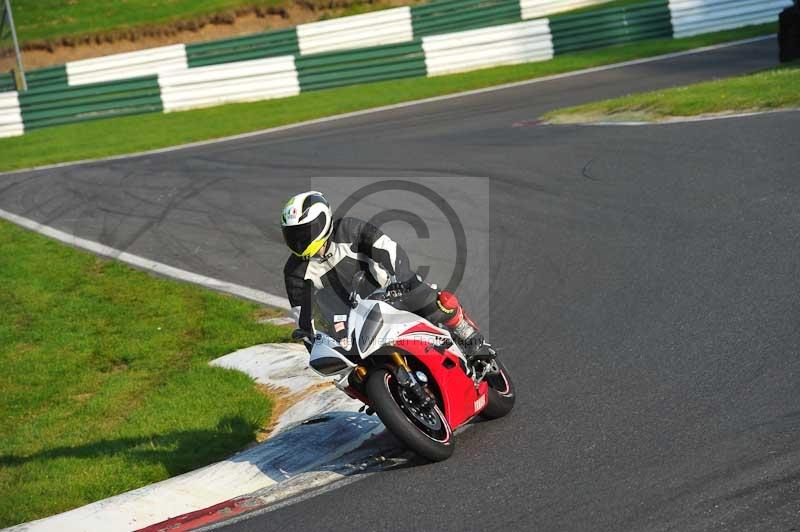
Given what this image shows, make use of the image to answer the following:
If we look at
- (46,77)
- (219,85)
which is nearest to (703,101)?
(219,85)

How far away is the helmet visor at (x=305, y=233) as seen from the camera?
639cm

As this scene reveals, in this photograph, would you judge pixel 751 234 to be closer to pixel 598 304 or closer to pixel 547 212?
pixel 598 304

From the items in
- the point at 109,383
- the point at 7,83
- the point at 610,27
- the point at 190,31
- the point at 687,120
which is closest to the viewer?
the point at 109,383

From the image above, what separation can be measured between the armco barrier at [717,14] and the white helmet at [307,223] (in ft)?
81.1

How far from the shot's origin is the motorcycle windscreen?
20.3 feet

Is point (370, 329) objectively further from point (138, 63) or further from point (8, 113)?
point (138, 63)

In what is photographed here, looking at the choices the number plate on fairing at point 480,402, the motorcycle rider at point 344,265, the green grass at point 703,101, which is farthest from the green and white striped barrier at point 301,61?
the number plate on fairing at point 480,402

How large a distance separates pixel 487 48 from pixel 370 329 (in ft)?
75.4

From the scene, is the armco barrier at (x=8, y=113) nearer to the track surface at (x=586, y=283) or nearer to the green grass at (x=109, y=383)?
the track surface at (x=586, y=283)

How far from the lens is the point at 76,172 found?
61.5 ft

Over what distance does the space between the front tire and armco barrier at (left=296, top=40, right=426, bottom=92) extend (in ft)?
72.6

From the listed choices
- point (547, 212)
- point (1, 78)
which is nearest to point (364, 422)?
point (547, 212)

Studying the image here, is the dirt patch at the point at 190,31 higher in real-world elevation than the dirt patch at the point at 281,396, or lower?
higher

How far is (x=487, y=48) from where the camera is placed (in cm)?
2820
